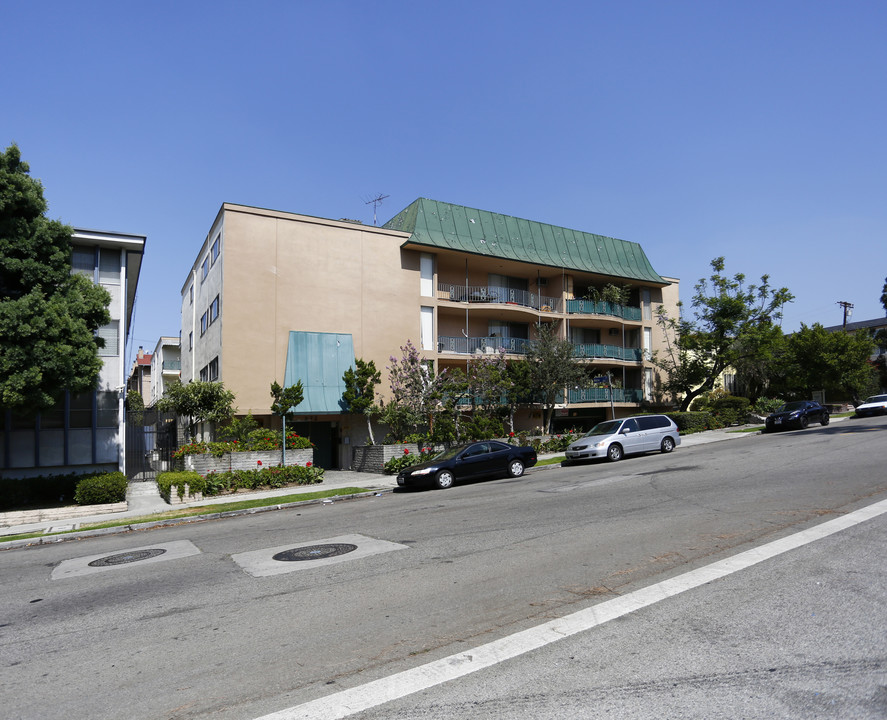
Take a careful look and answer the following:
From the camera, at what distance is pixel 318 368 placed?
971 inches

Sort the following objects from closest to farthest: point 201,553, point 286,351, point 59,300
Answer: point 201,553
point 59,300
point 286,351

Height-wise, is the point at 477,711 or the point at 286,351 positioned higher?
the point at 286,351

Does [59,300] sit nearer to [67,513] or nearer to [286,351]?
[67,513]

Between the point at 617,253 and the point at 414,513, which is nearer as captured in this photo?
the point at 414,513

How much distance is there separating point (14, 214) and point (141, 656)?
A: 595 inches

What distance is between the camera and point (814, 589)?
5676 millimetres

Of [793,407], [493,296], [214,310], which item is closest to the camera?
[214,310]

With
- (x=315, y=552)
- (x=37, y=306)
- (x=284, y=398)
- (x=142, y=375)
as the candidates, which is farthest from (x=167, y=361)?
(x=315, y=552)

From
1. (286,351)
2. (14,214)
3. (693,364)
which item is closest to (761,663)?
(14,214)

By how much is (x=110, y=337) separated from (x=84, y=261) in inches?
99.3

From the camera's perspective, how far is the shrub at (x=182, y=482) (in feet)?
59.4

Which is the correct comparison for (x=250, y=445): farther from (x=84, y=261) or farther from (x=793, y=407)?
(x=793, y=407)

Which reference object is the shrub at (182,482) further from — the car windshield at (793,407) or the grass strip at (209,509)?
the car windshield at (793,407)

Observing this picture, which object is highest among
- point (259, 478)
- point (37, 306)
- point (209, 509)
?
point (37, 306)
